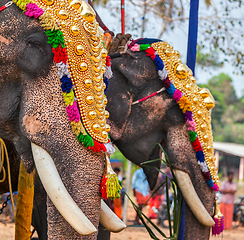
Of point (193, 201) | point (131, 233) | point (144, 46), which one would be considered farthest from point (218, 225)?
point (131, 233)

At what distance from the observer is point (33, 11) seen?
4.79 ft

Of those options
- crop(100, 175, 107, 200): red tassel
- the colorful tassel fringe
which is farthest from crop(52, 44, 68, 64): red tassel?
the colorful tassel fringe

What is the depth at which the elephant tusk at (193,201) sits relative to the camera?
2365 millimetres

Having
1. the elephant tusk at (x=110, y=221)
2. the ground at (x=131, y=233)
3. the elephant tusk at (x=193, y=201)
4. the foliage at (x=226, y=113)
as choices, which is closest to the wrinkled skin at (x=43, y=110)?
the elephant tusk at (x=110, y=221)

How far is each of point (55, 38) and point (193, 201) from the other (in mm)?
1493

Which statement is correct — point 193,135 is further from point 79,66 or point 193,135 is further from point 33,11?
point 33,11

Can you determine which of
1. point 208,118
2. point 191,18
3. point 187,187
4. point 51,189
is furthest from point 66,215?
point 191,18

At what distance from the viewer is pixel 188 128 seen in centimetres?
252

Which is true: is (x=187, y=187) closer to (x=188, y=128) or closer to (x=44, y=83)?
(x=188, y=128)

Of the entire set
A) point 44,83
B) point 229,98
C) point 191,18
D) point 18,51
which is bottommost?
point 44,83

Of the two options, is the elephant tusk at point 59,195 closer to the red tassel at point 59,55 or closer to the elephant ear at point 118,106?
the red tassel at point 59,55

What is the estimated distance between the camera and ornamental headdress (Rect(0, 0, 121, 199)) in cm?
139

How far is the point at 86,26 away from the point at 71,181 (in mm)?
682

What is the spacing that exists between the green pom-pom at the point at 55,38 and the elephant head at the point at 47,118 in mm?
16
